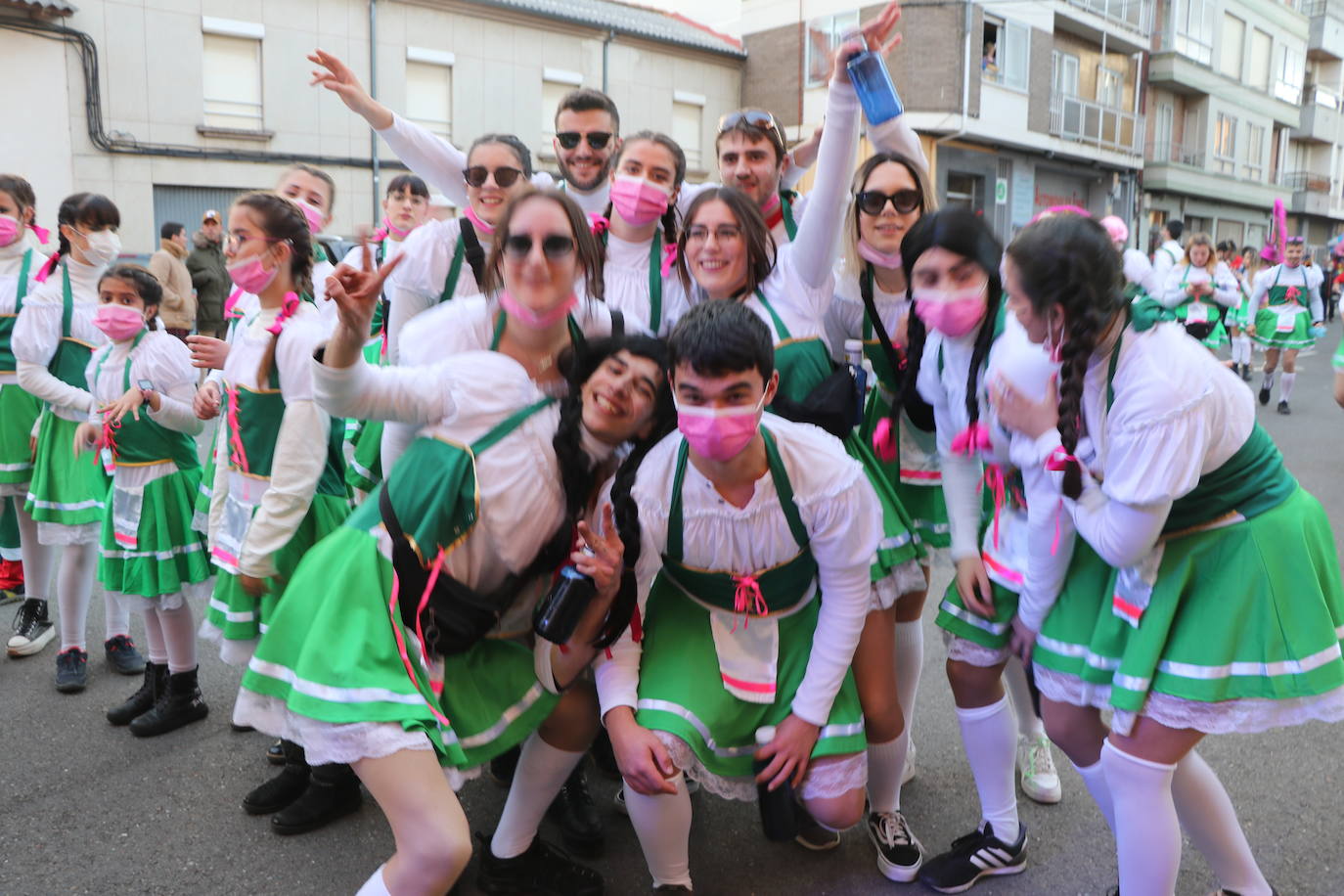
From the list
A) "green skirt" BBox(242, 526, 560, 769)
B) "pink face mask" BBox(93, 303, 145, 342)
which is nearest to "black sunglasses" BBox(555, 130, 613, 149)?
"green skirt" BBox(242, 526, 560, 769)

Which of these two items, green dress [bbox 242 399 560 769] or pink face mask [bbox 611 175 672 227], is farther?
pink face mask [bbox 611 175 672 227]

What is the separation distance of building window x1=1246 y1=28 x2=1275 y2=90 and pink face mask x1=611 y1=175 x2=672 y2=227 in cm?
3380

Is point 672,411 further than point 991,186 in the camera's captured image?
No

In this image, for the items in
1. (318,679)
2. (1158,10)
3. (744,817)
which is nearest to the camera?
(318,679)

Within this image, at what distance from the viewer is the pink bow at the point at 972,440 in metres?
2.58

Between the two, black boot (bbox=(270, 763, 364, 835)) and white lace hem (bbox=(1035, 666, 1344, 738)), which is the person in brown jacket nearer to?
black boot (bbox=(270, 763, 364, 835))

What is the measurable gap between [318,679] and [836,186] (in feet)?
6.19

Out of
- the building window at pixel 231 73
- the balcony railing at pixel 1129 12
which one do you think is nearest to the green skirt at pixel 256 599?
the building window at pixel 231 73

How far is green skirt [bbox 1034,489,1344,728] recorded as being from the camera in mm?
2145

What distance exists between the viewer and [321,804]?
303 cm

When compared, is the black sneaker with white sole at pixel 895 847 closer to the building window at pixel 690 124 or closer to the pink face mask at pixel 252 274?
the pink face mask at pixel 252 274

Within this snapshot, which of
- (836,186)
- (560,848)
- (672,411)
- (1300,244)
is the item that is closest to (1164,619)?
(672,411)

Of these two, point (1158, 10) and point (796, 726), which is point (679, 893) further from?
point (1158, 10)

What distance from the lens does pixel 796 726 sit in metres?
2.50
